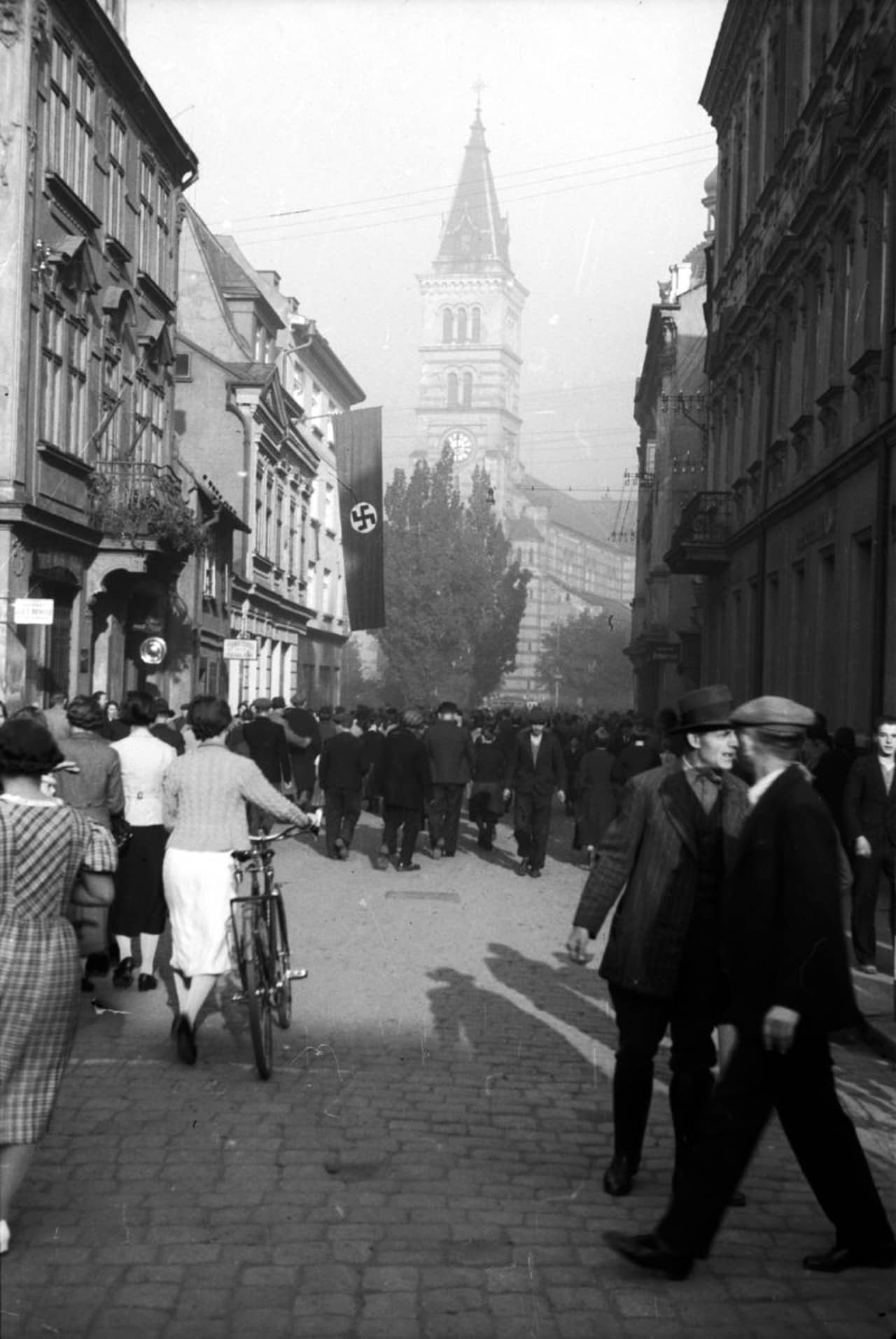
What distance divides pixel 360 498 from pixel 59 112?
44.9ft

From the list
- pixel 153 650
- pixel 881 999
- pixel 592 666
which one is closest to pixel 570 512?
pixel 592 666

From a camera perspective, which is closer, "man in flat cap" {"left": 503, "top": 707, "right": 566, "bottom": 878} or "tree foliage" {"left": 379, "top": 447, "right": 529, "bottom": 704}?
"man in flat cap" {"left": 503, "top": 707, "right": 566, "bottom": 878}

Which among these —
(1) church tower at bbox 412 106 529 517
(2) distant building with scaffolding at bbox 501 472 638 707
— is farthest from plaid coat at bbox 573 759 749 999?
(1) church tower at bbox 412 106 529 517

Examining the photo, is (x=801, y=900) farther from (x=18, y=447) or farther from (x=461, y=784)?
(x=18, y=447)

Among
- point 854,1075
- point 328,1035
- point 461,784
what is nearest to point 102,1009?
point 328,1035

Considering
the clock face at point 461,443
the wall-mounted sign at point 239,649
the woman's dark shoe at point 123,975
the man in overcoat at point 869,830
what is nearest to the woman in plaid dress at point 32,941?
the woman's dark shoe at point 123,975

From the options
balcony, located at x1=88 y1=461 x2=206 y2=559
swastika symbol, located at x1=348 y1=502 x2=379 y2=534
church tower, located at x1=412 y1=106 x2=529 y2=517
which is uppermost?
church tower, located at x1=412 y1=106 x2=529 y2=517

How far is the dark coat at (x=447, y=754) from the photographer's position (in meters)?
18.8

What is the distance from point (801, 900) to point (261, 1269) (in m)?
1.91

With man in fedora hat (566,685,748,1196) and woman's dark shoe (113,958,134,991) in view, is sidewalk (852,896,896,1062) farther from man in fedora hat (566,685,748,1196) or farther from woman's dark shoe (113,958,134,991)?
woman's dark shoe (113,958,134,991)

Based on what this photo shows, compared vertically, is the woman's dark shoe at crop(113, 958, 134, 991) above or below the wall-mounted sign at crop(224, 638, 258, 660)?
below

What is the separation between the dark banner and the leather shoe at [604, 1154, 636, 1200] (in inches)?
1150

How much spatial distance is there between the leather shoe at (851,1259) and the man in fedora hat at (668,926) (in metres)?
0.82

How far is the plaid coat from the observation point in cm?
557
